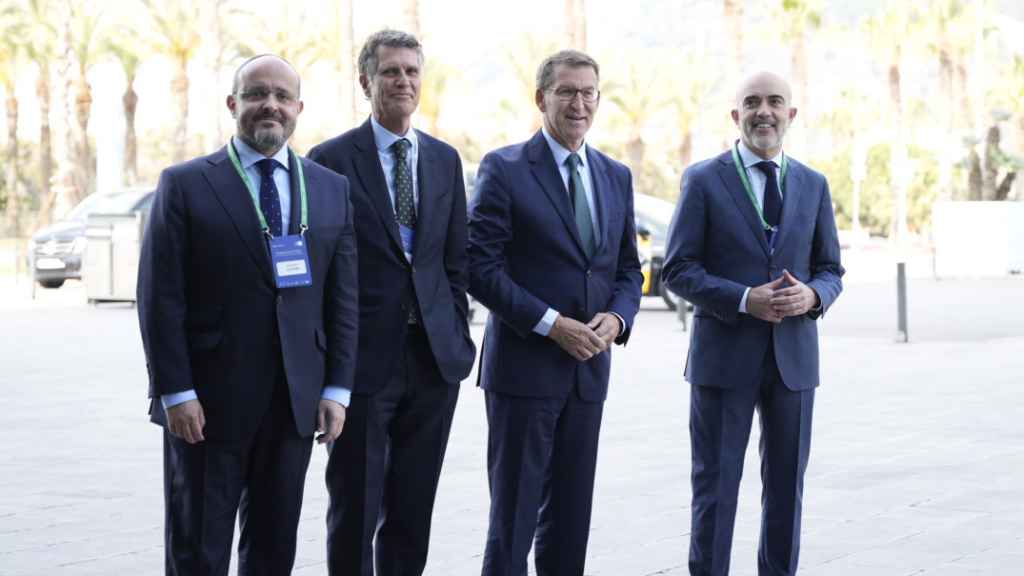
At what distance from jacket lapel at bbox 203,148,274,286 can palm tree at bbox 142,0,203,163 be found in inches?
1846

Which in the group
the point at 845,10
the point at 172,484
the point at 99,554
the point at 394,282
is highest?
the point at 845,10

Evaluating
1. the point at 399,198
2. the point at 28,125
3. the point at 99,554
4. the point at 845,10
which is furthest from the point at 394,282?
the point at 845,10

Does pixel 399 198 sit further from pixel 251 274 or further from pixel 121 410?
pixel 121 410

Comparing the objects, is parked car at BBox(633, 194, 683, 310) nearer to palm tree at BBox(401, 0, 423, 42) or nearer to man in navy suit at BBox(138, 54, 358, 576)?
palm tree at BBox(401, 0, 423, 42)

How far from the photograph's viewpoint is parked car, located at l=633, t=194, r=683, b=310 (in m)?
22.3

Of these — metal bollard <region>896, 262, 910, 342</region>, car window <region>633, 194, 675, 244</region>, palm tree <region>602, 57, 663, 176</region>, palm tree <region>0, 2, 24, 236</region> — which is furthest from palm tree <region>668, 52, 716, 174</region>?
metal bollard <region>896, 262, 910, 342</region>

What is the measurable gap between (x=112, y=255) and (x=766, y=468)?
2072 centimetres

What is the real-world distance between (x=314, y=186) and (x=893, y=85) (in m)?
61.0

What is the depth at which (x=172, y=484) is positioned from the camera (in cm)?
507

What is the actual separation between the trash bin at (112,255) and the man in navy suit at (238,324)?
20240 millimetres

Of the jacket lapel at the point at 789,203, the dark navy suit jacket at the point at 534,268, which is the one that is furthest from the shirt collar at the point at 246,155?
the jacket lapel at the point at 789,203

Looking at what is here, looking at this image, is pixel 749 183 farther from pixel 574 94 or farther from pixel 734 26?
pixel 734 26

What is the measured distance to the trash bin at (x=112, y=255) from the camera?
25344mm

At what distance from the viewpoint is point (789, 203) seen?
6121 millimetres
